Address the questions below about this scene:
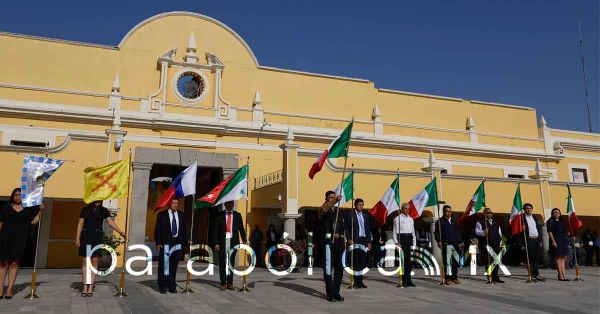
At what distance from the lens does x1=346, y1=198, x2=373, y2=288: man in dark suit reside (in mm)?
9398

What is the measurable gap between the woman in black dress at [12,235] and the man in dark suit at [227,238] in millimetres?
3208

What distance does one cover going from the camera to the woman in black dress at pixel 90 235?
7781mm

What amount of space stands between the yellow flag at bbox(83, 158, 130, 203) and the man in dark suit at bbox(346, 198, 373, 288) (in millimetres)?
4442

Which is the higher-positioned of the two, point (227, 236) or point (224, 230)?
point (224, 230)

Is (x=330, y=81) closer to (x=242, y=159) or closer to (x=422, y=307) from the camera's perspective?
(x=242, y=159)

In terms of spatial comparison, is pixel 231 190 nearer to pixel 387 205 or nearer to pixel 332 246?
pixel 332 246

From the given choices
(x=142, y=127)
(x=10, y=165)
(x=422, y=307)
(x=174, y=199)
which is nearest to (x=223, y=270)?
(x=174, y=199)

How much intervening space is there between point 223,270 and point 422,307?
12.3 feet

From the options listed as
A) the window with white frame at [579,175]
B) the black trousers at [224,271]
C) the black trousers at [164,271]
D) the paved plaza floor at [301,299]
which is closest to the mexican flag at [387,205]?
the paved plaza floor at [301,299]

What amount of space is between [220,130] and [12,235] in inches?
414

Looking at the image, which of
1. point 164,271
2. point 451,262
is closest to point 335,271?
point 164,271

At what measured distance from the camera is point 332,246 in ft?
26.7

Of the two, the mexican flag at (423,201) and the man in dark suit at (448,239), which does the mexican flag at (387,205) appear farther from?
the man in dark suit at (448,239)

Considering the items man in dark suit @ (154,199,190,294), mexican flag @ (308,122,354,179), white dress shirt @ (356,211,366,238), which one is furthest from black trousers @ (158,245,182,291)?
white dress shirt @ (356,211,366,238)
